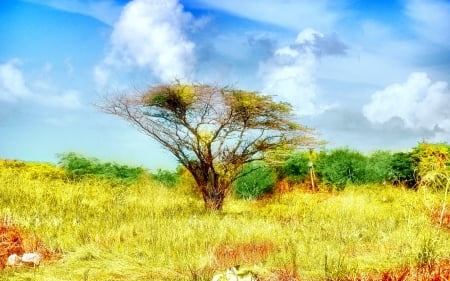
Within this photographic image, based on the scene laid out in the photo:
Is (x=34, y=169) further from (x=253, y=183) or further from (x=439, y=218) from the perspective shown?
(x=439, y=218)

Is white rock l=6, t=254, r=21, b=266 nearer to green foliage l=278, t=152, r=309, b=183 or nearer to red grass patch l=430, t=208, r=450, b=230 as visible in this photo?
red grass patch l=430, t=208, r=450, b=230

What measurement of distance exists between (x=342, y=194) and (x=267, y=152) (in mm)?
5824

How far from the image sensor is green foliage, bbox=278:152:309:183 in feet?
82.5

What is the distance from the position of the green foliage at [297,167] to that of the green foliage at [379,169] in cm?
255

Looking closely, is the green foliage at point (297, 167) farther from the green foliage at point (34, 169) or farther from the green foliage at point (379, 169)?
the green foliage at point (34, 169)

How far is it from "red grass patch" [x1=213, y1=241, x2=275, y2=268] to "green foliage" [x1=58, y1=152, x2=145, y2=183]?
14.8m

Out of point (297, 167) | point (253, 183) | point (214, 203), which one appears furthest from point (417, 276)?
point (297, 167)

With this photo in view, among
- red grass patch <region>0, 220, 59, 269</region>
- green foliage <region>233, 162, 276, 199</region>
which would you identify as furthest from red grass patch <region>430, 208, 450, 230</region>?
green foliage <region>233, 162, 276, 199</region>

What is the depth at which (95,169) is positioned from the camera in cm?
2548

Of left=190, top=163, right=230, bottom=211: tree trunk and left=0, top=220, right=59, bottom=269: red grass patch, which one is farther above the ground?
left=190, top=163, right=230, bottom=211: tree trunk

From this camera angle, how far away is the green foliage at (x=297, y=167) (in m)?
25.1

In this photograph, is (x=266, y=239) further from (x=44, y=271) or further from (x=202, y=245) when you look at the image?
(x=44, y=271)

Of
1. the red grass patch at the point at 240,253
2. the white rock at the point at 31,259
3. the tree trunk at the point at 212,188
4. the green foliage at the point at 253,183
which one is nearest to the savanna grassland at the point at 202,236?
the red grass patch at the point at 240,253

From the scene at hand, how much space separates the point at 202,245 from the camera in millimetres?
10625
